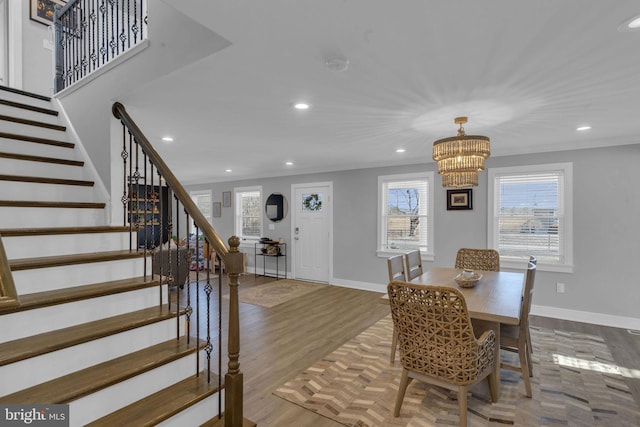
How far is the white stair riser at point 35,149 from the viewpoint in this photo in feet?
8.73

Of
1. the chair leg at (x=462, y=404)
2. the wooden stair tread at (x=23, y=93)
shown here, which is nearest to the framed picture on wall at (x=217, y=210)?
the wooden stair tread at (x=23, y=93)

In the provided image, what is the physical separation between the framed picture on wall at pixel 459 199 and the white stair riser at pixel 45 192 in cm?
465

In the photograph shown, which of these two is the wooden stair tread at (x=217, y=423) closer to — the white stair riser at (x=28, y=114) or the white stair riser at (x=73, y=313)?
the white stair riser at (x=73, y=313)

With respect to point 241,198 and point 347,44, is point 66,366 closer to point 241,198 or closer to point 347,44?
point 347,44

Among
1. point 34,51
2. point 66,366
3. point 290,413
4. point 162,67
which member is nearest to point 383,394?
point 290,413

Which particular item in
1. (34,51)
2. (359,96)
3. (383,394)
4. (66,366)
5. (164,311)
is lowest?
(383,394)

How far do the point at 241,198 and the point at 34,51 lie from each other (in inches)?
177

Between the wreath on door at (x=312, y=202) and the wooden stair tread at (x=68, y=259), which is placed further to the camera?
the wreath on door at (x=312, y=202)

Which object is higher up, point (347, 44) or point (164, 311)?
point (347, 44)

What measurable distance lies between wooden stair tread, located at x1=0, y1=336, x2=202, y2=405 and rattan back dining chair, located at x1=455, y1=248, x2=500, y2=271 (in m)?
3.16

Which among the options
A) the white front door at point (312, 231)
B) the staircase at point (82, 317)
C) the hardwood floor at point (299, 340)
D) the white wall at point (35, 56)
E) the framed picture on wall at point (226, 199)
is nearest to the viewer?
the staircase at point (82, 317)

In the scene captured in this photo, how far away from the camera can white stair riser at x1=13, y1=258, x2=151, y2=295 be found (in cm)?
187

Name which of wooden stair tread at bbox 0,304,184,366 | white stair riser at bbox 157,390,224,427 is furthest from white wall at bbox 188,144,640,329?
wooden stair tread at bbox 0,304,184,366

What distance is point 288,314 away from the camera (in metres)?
4.44
